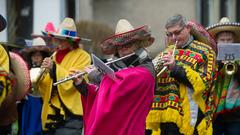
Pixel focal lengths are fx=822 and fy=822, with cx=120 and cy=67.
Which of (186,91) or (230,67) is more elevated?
(230,67)

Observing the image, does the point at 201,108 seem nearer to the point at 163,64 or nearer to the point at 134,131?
the point at 163,64

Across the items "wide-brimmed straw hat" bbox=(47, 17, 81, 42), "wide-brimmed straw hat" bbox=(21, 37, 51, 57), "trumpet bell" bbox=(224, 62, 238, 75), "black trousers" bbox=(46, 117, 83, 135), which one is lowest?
"black trousers" bbox=(46, 117, 83, 135)

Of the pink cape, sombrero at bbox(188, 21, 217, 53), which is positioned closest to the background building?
sombrero at bbox(188, 21, 217, 53)

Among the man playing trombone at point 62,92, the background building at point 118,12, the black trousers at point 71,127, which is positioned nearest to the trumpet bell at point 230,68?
the man playing trombone at point 62,92

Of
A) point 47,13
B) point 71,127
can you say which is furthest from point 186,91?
point 47,13

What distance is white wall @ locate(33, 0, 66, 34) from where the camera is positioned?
49.1ft

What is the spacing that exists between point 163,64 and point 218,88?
1.33m

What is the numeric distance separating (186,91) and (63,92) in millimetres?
1997

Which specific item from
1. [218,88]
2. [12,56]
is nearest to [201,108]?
[218,88]

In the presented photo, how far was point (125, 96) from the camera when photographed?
259 inches

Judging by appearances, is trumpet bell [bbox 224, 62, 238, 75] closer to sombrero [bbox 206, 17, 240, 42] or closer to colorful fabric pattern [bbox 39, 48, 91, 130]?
sombrero [bbox 206, 17, 240, 42]

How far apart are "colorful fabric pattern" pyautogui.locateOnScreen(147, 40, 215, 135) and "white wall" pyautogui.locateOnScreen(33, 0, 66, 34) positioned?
721 cm

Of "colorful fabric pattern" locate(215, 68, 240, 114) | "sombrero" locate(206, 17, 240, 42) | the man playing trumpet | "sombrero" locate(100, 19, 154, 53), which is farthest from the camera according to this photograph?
"sombrero" locate(206, 17, 240, 42)

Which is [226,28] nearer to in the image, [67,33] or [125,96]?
[67,33]
